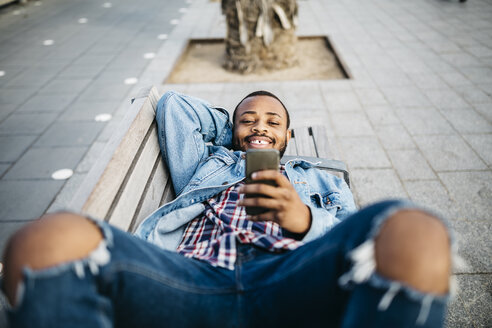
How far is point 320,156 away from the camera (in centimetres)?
212

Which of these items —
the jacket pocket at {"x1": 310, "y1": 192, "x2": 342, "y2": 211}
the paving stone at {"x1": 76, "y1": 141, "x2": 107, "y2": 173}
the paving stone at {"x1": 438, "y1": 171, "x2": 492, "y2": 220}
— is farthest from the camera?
the paving stone at {"x1": 76, "y1": 141, "x2": 107, "y2": 173}

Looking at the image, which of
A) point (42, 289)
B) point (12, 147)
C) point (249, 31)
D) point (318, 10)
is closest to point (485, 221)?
point (42, 289)

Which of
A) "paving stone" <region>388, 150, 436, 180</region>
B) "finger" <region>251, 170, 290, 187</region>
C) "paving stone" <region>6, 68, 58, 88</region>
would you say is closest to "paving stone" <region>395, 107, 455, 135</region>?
"paving stone" <region>388, 150, 436, 180</region>

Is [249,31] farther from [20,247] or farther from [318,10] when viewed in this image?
[20,247]

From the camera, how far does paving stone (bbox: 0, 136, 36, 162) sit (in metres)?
3.18

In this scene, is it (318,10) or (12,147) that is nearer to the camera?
(12,147)

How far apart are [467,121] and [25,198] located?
15.7ft

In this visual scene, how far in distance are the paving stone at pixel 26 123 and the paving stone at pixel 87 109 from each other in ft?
0.65

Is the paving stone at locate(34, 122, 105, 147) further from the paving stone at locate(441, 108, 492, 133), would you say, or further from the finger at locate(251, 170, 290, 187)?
the paving stone at locate(441, 108, 492, 133)

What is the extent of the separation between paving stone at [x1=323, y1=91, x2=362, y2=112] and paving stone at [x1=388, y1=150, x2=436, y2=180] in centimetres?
96

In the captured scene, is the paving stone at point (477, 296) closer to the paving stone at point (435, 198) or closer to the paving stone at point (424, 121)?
the paving stone at point (435, 198)

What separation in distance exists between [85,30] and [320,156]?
708 centimetres

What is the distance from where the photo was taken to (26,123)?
12.3ft

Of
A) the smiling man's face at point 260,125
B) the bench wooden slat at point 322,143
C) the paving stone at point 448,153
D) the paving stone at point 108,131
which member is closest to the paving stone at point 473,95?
the paving stone at point 448,153
